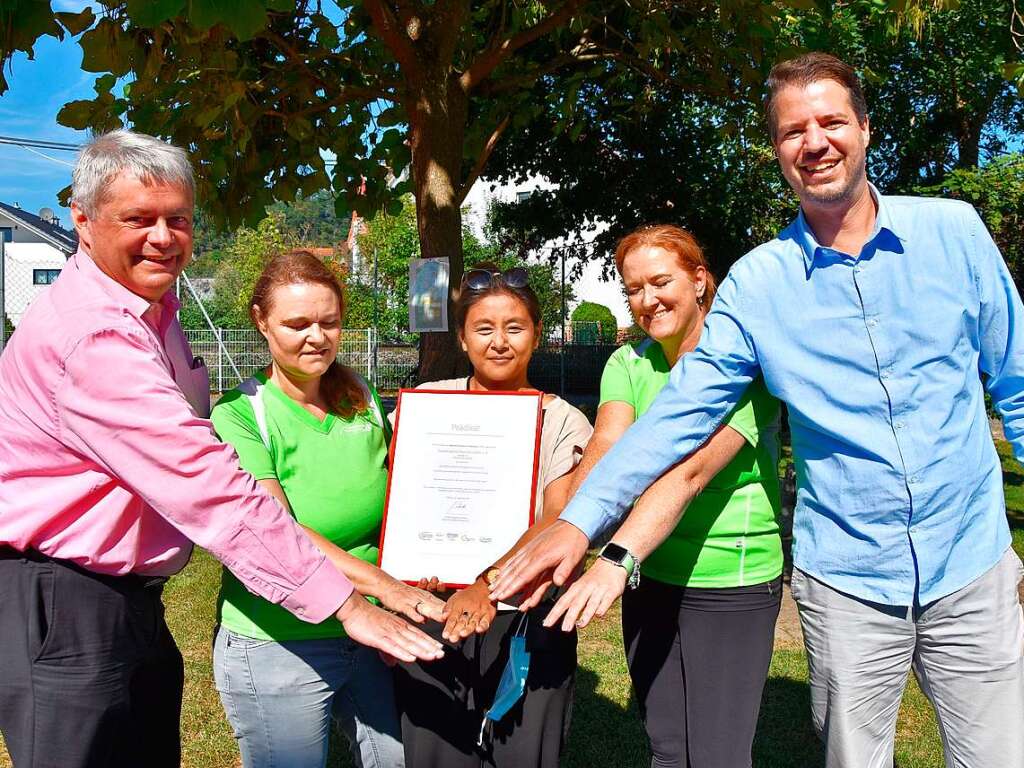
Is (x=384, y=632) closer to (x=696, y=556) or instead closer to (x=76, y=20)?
(x=696, y=556)

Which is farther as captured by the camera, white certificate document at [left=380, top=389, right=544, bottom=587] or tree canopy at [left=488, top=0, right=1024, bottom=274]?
tree canopy at [left=488, top=0, right=1024, bottom=274]

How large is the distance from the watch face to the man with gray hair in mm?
505

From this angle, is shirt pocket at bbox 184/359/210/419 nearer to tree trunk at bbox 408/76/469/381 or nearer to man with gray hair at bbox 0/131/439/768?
man with gray hair at bbox 0/131/439/768

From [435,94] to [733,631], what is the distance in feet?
20.4

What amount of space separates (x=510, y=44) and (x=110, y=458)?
6855 millimetres

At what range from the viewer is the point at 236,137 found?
710cm

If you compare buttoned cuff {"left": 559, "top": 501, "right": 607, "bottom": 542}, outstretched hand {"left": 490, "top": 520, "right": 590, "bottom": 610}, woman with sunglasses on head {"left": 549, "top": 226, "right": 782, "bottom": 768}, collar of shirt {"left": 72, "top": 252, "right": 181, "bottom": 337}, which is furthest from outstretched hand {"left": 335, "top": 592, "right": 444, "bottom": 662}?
collar of shirt {"left": 72, "top": 252, "right": 181, "bottom": 337}

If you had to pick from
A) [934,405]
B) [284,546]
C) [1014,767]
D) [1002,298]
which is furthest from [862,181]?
[284,546]

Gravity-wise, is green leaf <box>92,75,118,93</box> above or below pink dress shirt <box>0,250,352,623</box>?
above

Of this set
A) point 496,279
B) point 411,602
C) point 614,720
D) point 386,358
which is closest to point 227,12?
point 496,279

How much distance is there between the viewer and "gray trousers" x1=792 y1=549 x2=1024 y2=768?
2303mm

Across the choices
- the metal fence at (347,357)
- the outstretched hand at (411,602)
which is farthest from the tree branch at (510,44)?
the metal fence at (347,357)

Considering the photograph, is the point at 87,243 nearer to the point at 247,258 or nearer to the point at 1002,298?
the point at 1002,298

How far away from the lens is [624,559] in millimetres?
2346
